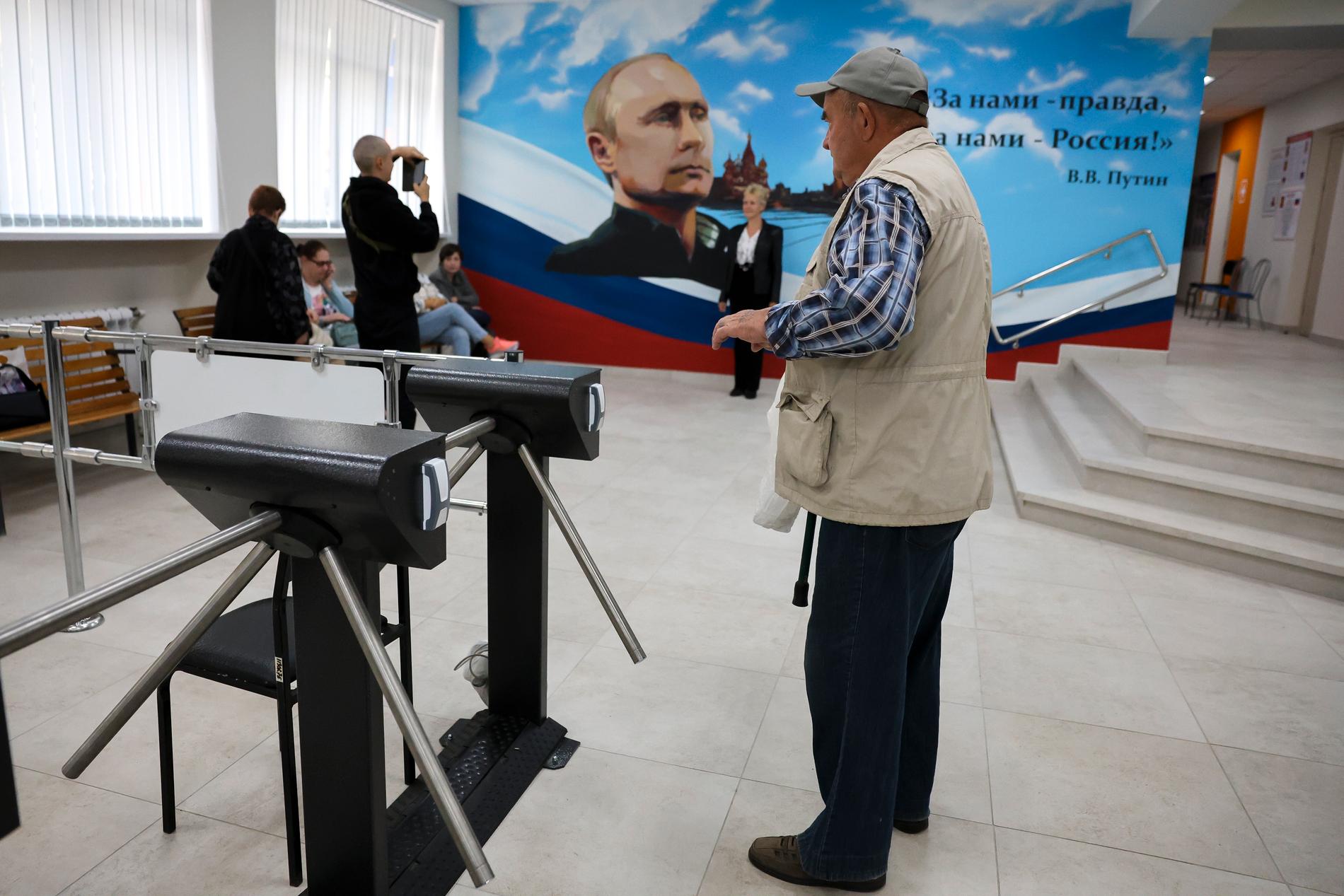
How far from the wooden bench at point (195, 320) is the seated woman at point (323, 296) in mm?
531

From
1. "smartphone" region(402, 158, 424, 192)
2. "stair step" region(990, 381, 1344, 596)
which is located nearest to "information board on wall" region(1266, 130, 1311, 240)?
"stair step" region(990, 381, 1344, 596)

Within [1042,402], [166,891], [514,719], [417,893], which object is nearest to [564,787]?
[514,719]

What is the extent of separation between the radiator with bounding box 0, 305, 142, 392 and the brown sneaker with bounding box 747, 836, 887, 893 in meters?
4.04

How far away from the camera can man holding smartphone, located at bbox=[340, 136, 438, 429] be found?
12.1ft

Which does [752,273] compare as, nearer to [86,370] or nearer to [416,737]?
[86,370]

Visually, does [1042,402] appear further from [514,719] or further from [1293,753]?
[514,719]

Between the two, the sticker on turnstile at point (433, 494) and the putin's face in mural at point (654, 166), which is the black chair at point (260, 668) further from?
the putin's face in mural at point (654, 166)

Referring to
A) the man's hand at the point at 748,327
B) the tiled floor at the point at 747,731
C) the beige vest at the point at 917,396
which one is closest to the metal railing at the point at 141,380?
the tiled floor at the point at 747,731

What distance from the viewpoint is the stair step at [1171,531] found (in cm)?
349

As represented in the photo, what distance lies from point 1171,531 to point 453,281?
5.50 meters

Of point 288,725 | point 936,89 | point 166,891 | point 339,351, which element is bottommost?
point 166,891

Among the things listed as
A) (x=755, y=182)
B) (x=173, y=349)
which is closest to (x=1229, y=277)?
(x=755, y=182)

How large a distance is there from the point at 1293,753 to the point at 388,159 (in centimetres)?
353

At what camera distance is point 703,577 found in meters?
3.38
